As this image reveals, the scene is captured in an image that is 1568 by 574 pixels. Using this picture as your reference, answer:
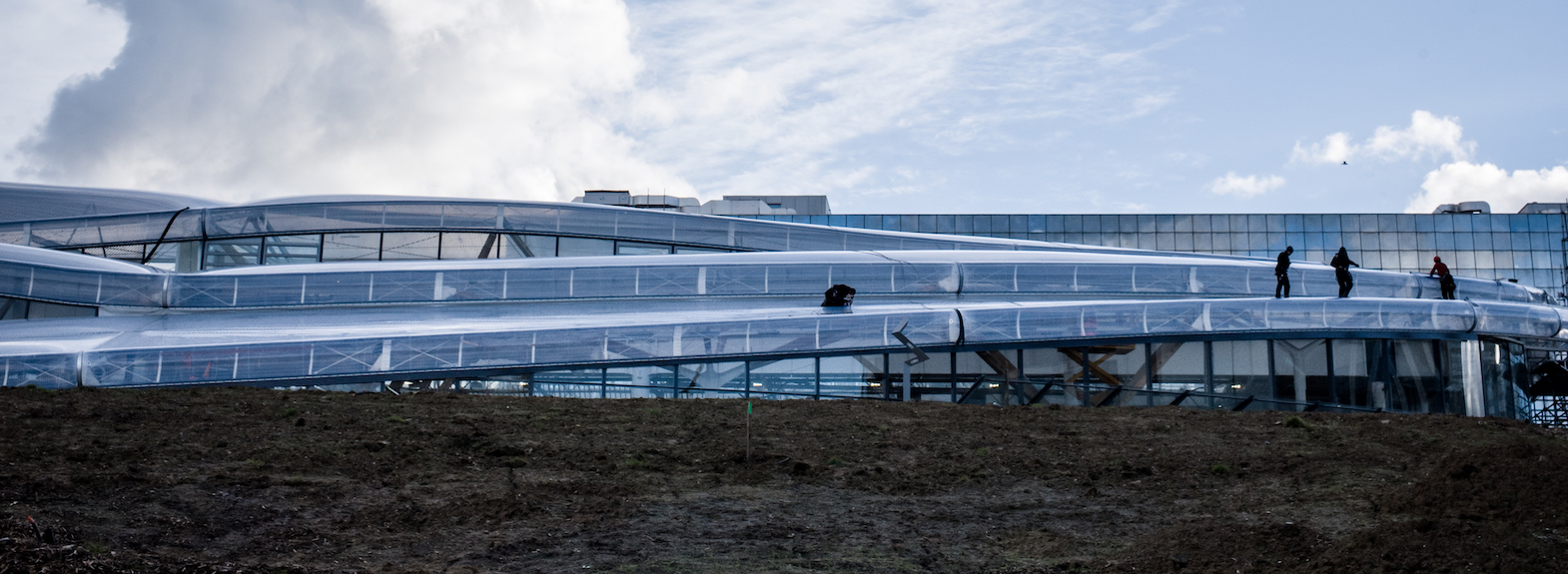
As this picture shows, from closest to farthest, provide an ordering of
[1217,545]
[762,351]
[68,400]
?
[1217,545] < [68,400] < [762,351]

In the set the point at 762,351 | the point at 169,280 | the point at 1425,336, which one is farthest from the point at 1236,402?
the point at 169,280

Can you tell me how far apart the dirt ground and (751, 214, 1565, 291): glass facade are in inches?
2058

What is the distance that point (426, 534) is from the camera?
40.7 feet

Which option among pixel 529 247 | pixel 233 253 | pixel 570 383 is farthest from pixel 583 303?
pixel 233 253

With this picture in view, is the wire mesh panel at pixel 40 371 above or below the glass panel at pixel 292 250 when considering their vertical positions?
below

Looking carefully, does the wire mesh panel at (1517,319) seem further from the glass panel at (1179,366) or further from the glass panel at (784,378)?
the glass panel at (784,378)

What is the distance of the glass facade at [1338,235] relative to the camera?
69.4 metres

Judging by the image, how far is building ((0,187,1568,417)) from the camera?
2316 cm

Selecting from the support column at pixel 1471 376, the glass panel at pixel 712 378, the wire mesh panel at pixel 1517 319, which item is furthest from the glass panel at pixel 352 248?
the wire mesh panel at pixel 1517 319

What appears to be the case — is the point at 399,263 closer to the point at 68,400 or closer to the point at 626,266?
the point at 626,266

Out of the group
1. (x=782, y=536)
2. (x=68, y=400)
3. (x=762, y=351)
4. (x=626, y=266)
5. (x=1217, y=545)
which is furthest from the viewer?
(x=626, y=266)

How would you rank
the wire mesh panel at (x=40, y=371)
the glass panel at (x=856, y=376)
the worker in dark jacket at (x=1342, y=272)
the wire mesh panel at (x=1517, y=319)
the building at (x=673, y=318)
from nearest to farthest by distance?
the wire mesh panel at (x=40, y=371)
the building at (x=673, y=318)
the glass panel at (x=856, y=376)
the worker in dark jacket at (x=1342, y=272)
the wire mesh panel at (x=1517, y=319)

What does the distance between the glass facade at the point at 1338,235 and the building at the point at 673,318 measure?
41.1m

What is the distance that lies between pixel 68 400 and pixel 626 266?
12.2 m
